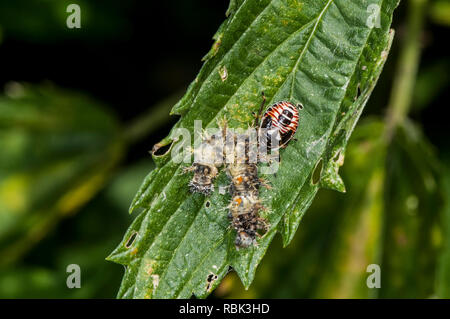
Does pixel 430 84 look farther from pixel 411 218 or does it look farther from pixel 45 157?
pixel 45 157

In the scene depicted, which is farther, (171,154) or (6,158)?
(6,158)

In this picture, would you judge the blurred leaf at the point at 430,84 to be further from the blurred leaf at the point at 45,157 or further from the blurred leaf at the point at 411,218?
the blurred leaf at the point at 45,157

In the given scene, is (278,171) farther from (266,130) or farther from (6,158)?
(6,158)


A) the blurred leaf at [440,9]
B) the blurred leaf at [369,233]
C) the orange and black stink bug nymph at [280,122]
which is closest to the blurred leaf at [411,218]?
the blurred leaf at [369,233]

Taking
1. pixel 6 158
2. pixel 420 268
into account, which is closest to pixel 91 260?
pixel 6 158

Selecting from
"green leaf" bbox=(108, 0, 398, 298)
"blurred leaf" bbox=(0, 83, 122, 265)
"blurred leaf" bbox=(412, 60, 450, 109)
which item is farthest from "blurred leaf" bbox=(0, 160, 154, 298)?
"blurred leaf" bbox=(412, 60, 450, 109)

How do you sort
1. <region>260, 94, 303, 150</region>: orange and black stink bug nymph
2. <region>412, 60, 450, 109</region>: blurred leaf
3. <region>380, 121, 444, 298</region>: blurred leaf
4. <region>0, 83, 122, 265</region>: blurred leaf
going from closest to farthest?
<region>260, 94, 303, 150</region>: orange and black stink bug nymph
<region>380, 121, 444, 298</region>: blurred leaf
<region>0, 83, 122, 265</region>: blurred leaf
<region>412, 60, 450, 109</region>: blurred leaf

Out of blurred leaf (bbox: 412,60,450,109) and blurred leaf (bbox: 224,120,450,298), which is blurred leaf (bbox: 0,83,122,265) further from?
blurred leaf (bbox: 412,60,450,109)
